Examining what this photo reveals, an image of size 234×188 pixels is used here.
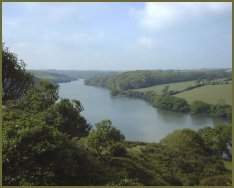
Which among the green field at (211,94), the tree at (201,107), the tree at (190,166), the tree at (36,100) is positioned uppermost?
the tree at (36,100)

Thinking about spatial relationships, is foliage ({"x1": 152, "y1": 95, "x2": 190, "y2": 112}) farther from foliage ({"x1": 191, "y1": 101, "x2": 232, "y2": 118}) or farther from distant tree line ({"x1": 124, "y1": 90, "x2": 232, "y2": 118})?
foliage ({"x1": 191, "y1": 101, "x2": 232, "y2": 118})

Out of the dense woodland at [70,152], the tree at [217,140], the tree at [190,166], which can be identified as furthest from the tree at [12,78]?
the tree at [217,140]

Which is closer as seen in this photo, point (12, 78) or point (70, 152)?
point (70, 152)

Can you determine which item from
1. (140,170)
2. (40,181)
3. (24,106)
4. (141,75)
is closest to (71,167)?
(40,181)

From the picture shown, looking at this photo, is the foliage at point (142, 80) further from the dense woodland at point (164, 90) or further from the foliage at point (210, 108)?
the foliage at point (210, 108)

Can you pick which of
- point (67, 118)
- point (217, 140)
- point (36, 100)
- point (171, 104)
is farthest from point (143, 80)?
point (36, 100)

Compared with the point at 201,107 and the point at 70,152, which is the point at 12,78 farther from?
the point at 201,107
